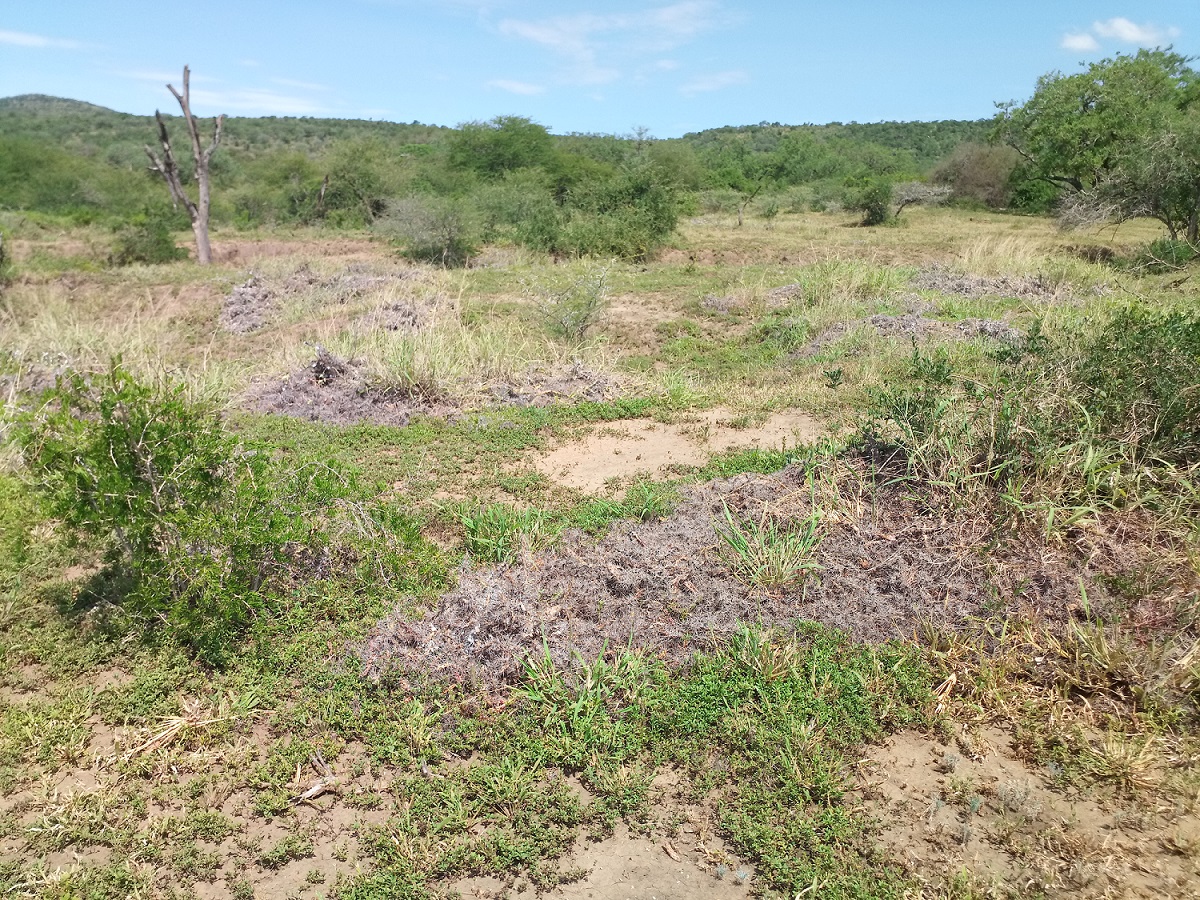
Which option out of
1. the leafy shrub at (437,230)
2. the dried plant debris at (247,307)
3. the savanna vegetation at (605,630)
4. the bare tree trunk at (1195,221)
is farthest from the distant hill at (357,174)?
the savanna vegetation at (605,630)

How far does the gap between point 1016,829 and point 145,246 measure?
1843 cm

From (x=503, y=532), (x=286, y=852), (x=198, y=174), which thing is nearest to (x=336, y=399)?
(x=503, y=532)

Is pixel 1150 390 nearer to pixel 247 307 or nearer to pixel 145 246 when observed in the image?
pixel 247 307

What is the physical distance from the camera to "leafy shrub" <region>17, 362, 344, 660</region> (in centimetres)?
343

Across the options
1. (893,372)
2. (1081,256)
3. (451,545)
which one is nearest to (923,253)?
(1081,256)

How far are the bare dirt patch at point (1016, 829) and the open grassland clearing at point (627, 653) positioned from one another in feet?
0.04

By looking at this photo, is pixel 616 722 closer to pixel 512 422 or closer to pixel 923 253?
pixel 512 422

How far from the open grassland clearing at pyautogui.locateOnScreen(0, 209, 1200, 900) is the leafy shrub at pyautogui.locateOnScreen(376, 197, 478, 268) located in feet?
35.5

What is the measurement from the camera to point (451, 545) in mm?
4457

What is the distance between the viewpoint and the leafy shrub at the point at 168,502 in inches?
135

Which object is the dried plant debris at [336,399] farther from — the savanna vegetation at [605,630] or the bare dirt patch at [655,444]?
the bare dirt patch at [655,444]

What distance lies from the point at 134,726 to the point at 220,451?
4.28 ft

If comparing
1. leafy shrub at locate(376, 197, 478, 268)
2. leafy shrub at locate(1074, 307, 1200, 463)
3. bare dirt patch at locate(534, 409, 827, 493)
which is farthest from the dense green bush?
leafy shrub at locate(376, 197, 478, 268)

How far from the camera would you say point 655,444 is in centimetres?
596
